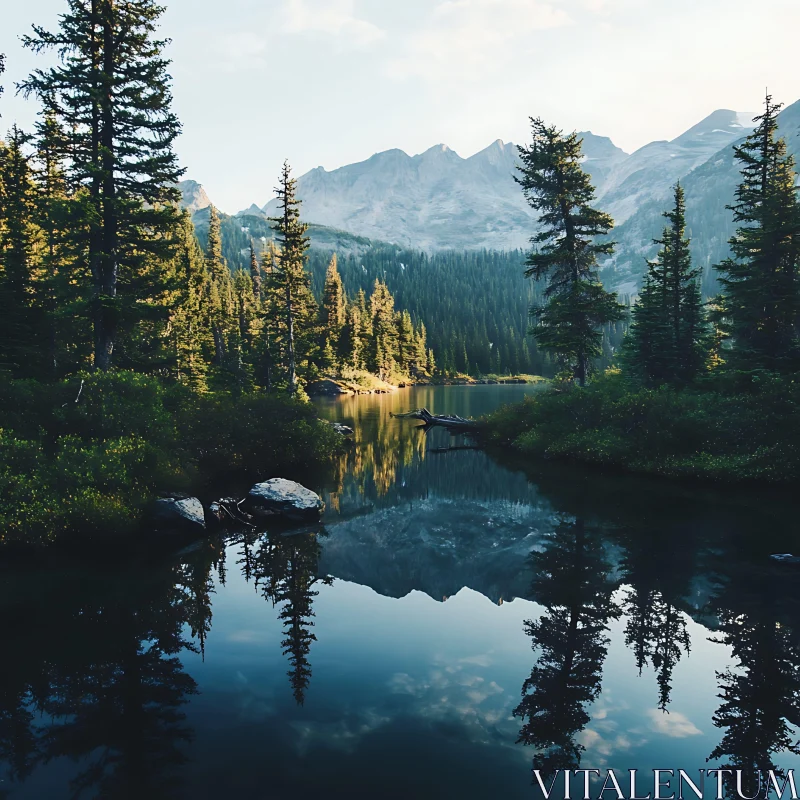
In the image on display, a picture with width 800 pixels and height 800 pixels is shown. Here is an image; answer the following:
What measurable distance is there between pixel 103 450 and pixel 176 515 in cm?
331

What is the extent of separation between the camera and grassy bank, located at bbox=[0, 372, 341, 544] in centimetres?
1455

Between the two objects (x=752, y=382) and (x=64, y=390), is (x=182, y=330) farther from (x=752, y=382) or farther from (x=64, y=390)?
(x=752, y=382)

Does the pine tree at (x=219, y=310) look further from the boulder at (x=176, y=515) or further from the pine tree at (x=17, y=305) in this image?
the boulder at (x=176, y=515)

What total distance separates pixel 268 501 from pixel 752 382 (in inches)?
935

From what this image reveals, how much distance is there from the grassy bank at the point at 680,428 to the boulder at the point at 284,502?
1609 centimetres

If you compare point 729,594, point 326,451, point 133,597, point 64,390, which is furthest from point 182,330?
point 729,594

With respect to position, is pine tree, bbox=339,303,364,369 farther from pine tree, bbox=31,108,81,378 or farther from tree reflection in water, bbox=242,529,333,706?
tree reflection in water, bbox=242,529,333,706

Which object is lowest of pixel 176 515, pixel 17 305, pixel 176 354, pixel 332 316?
pixel 176 515

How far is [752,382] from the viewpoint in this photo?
24.6 m

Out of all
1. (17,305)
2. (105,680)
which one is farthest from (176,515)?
(17,305)

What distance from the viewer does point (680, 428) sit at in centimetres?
2500

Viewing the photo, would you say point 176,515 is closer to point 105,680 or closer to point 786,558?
point 105,680

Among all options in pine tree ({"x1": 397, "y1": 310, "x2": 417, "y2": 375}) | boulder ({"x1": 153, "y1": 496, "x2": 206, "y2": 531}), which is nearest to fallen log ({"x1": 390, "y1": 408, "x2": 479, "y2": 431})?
boulder ({"x1": 153, "y1": 496, "x2": 206, "y2": 531})

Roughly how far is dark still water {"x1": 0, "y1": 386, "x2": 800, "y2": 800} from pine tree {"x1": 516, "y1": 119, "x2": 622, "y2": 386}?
15555 millimetres
